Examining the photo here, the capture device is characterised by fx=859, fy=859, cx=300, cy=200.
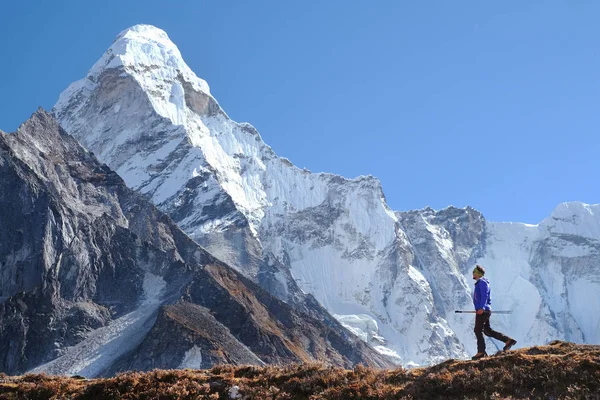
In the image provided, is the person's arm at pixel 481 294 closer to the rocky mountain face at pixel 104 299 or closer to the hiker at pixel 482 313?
the hiker at pixel 482 313

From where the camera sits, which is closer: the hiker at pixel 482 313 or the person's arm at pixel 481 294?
the hiker at pixel 482 313

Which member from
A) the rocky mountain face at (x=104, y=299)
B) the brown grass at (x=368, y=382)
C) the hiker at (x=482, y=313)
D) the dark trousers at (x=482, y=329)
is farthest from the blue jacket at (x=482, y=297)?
the rocky mountain face at (x=104, y=299)

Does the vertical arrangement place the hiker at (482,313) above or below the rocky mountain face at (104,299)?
below

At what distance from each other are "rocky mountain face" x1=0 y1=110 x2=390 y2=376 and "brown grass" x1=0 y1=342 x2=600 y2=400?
105 metres

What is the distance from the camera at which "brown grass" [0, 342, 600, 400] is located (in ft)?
69.7

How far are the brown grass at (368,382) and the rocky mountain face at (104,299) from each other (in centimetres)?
10516

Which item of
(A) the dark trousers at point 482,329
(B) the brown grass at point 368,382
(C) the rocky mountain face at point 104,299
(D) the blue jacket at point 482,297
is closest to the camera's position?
(B) the brown grass at point 368,382

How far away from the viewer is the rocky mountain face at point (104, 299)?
453ft

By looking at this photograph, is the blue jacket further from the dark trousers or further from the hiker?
the dark trousers

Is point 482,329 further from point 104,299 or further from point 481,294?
point 104,299

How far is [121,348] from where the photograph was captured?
140 m

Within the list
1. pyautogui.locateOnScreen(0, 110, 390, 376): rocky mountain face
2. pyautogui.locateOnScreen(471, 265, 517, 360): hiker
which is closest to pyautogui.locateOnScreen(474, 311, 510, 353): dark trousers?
pyautogui.locateOnScreen(471, 265, 517, 360): hiker

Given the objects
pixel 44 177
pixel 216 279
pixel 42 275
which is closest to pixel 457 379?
pixel 42 275

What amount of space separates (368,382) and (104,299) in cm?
14454
